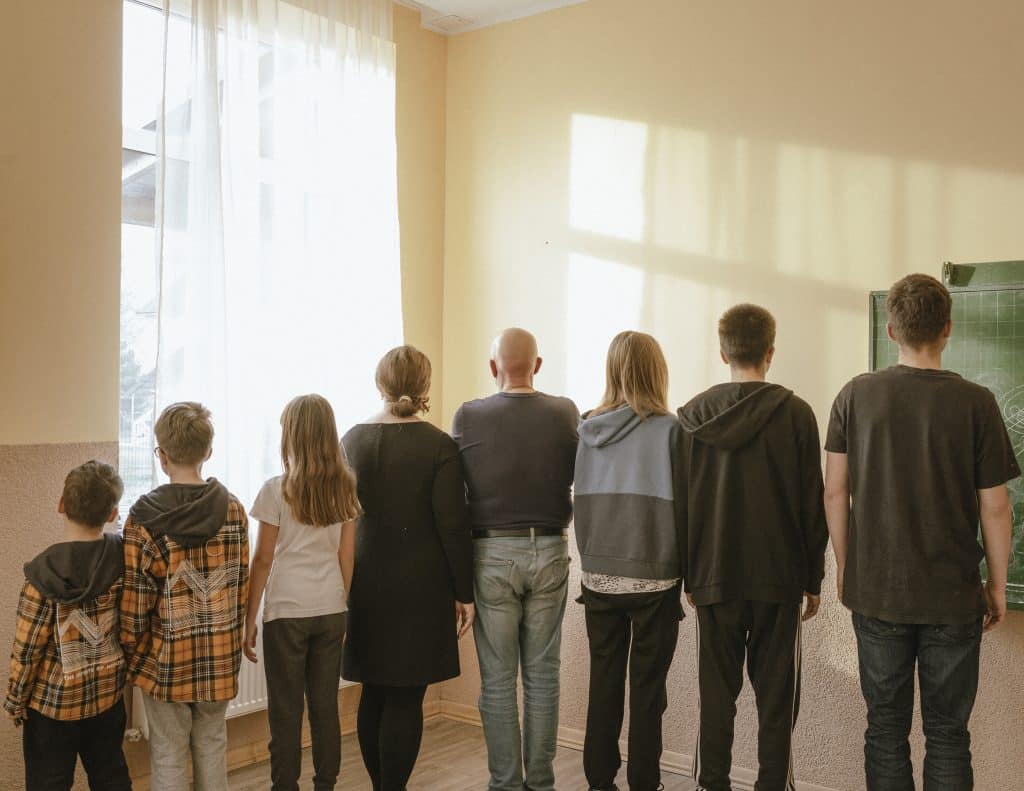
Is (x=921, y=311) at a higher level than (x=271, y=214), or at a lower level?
lower

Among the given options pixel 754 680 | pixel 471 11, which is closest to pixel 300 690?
pixel 754 680

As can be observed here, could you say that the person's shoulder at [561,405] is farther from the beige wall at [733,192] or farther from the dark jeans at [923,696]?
the dark jeans at [923,696]

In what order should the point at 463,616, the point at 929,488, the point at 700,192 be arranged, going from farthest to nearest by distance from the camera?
the point at 700,192 < the point at 463,616 < the point at 929,488

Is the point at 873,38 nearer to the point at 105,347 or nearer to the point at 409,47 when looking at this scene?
the point at 409,47

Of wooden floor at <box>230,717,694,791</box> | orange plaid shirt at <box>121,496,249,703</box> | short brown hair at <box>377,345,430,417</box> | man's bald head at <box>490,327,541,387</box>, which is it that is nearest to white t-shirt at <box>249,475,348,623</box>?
orange plaid shirt at <box>121,496,249,703</box>

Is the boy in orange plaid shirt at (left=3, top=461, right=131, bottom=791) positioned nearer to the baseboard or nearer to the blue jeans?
the blue jeans

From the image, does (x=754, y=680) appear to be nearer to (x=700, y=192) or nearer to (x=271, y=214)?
(x=700, y=192)

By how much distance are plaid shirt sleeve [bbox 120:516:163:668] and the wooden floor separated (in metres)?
1.14

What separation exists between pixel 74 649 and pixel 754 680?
5.83 ft

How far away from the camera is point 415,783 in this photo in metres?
3.66

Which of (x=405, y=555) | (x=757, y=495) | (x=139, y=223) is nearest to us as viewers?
(x=757, y=495)

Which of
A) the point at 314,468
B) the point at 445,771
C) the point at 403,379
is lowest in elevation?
the point at 445,771

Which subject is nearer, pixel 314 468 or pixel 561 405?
pixel 314 468

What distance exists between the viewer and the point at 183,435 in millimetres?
2695
